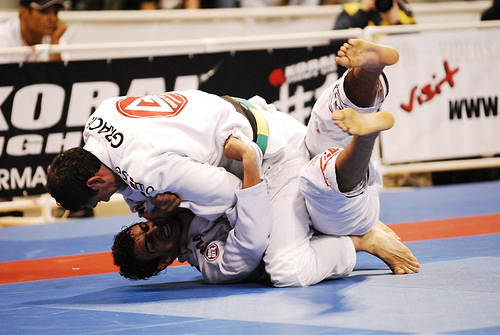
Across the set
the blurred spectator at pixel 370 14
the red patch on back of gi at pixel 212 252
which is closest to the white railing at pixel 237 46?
the blurred spectator at pixel 370 14

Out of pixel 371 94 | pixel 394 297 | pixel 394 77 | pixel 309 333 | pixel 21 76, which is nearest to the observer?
pixel 309 333

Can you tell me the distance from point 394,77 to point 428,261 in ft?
10.8

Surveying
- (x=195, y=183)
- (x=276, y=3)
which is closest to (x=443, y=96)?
(x=276, y=3)

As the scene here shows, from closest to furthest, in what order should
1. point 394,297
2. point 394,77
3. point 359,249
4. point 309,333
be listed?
1. point 309,333
2. point 394,297
3. point 359,249
4. point 394,77

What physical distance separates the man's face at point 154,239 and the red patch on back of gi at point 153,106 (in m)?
0.51

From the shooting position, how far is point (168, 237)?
3.22 metres

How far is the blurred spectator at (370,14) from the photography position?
7.08 meters

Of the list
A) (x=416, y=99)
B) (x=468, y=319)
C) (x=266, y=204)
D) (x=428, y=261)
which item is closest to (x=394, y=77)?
(x=416, y=99)

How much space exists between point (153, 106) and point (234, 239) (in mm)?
709

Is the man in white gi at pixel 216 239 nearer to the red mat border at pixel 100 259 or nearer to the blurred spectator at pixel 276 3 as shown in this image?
the red mat border at pixel 100 259

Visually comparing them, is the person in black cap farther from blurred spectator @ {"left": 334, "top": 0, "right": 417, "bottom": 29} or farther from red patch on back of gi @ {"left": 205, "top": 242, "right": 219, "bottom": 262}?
red patch on back of gi @ {"left": 205, "top": 242, "right": 219, "bottom": 262}

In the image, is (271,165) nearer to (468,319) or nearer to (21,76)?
(468,319)

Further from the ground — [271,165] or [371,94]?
[371,94]

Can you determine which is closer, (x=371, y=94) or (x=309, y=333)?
(x=309, y=333)
